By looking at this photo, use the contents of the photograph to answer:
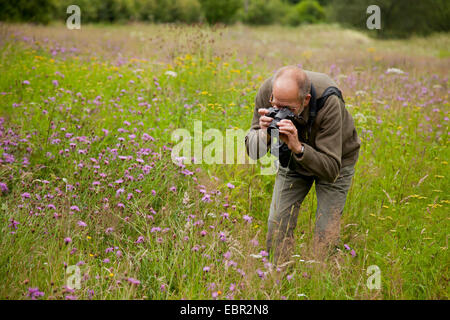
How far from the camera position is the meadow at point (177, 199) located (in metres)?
2.44

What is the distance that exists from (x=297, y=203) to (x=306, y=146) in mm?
736

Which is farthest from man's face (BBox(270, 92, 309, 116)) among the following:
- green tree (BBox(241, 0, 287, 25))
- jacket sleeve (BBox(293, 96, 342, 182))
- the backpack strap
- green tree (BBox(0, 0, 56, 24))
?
green tree (BBox(241, 0, 287, 25))

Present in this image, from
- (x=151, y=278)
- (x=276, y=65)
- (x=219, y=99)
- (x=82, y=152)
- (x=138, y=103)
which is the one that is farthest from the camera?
(x=276, y=65)

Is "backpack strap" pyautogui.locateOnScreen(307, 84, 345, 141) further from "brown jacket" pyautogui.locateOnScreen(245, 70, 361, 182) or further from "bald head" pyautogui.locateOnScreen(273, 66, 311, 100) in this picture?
"bald head" pyautogui.locateOnScreen(273, 66, 311, 100)

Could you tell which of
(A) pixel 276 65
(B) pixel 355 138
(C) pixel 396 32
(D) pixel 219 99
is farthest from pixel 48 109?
(C) pixel 396 32

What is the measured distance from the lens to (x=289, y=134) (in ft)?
8.07

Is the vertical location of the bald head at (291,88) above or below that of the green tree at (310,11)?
below

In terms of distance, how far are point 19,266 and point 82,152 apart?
1.21 m

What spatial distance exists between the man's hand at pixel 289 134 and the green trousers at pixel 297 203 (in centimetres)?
39

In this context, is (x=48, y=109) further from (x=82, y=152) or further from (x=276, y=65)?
(x=276, y=65)

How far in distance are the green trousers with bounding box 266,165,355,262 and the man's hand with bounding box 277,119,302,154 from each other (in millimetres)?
392

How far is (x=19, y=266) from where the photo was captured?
2354mm

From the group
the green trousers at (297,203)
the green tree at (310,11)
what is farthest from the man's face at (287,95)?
the green tree at (310,11)

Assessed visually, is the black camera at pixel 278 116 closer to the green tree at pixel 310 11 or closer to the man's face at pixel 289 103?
the man's face at pixel 289 103
